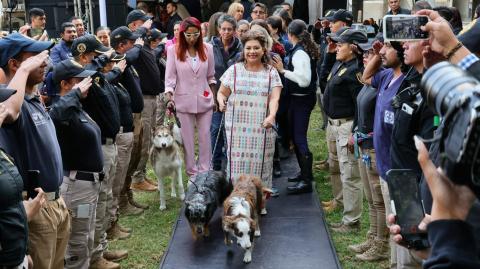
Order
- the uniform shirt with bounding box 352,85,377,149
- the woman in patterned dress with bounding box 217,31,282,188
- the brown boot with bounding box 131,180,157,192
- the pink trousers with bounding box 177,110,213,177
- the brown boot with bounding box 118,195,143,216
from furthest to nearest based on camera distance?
1. the brown boot with bounding box 131,180,157,192
2. the pink trousers with bounding box 177,110,213,177
3. the brown boot with bounding box 118,195,143,216
4. the woman in patterned dress with bounding box 217,31,282,188
5. the uniform shirt with bounding box 352,85,377,149

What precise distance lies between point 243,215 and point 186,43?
8.96 feet

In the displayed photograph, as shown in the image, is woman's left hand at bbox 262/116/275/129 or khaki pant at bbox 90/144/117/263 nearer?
khaki pant at bbox 90/144/117/263

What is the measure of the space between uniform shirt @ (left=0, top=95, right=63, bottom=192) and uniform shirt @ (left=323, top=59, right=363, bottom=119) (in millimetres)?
3124

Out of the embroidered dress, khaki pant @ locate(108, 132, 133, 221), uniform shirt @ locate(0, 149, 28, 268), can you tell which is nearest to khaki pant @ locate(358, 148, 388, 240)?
the embroidered dress

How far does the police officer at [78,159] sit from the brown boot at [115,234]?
136 centimetres

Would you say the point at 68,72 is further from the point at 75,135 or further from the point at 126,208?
the point at 126,208

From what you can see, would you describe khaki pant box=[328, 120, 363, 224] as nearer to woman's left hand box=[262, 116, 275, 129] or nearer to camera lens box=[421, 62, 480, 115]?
woman's left hand box=[262, 116, 275, 129]

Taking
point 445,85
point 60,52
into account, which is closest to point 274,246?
point 60,52

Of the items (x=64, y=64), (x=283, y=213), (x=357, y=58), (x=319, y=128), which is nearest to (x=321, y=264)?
(x=283, y=213)

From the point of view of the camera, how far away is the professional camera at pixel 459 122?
1581 millimetres

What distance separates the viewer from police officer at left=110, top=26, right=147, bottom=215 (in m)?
6.54

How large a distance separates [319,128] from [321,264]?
18.9ft

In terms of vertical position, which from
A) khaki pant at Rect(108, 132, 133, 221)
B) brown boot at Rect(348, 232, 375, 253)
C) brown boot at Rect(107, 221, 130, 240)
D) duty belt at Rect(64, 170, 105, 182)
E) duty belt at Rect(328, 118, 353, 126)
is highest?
duty belt at Rect(328, 118, 353, 126)

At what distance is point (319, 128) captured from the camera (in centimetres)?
1100
